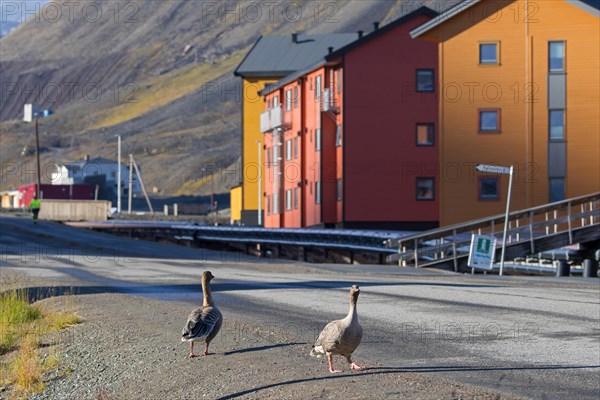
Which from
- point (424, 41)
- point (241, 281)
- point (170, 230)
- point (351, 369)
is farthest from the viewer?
point (170, 230)

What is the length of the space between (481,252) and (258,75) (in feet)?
193

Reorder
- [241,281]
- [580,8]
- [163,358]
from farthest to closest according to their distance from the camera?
[580,8] < [241,281] < [163,358]

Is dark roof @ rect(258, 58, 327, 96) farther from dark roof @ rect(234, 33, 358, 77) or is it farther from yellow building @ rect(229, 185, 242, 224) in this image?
yellow building @ rect(229, 185, 242, 224)

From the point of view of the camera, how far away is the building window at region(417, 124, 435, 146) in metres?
67.1

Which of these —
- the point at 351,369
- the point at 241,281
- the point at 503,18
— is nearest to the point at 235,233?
the point at 503,18

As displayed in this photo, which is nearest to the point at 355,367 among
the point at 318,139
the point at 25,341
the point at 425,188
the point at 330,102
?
the point at 25,341

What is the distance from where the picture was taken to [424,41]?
6681cm

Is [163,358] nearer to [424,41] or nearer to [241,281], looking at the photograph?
[241,281]

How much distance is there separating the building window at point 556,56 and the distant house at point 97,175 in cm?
11927

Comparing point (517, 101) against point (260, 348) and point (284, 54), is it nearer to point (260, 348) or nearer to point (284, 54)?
point (284, 54)

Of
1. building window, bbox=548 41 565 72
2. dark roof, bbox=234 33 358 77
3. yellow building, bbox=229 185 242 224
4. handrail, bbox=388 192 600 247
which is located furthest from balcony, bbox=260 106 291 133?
handrail, bbox=388 192 600 247

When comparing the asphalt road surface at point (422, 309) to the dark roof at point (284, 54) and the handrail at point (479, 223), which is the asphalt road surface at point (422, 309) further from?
the dark roof at point (284, 54)

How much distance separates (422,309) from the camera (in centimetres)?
2188

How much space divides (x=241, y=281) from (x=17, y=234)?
4008 cm
